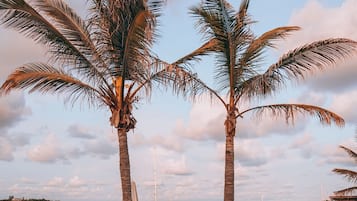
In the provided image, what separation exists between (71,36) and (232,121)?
15.8ft

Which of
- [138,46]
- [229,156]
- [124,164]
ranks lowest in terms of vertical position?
[124,164]

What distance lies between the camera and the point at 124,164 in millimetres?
13828

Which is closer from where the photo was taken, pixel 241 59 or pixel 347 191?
pixel 241 59

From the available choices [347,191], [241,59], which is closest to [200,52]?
[241,59]

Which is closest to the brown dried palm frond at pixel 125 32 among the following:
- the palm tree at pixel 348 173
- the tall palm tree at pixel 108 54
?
the tall palm tree at pixel 108 54

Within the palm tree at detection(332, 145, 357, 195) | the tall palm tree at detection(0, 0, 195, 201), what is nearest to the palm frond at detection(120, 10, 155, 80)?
the tall palm tree at detection(0, 0, 195, 201)

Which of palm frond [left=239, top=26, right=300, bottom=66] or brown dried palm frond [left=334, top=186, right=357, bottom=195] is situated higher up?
palm frond [left=239, top=26, right=300, bottom=66]

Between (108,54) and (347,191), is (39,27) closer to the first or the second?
(108,54)

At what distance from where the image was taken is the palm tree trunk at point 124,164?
13.7 meters

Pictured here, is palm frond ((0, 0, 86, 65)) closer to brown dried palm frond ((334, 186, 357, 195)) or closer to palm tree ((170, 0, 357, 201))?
palm tree ((170, 0, 357, 201))

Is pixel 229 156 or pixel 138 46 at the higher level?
pixel 138 46

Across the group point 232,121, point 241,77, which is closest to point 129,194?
point 232,121

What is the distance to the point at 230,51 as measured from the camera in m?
14.6

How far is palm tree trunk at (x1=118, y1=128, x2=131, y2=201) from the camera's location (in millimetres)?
13656
